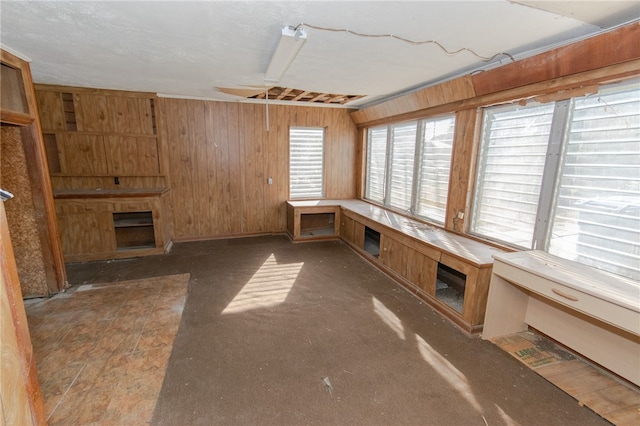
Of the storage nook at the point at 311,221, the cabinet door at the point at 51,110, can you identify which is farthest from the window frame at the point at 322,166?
the cabinet door at the point at 51,110

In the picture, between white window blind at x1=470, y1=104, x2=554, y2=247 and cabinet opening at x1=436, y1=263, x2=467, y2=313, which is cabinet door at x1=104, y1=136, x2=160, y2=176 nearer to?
cabinet opening at x1=436, y1=263, x2=467, y2=313

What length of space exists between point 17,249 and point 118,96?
2496 mm

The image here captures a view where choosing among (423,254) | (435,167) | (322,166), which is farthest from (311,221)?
(423,254)

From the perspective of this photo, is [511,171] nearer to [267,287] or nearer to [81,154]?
[267,287]

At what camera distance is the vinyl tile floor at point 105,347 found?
1764mm

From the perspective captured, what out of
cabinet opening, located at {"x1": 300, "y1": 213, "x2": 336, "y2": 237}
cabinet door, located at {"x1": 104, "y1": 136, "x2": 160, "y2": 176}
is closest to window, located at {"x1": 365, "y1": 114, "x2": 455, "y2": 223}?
cabinet opening, located at {"x1": 300, "y1": 213, "x2": 336, "y2": 237}

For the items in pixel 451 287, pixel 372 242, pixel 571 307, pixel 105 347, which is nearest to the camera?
pixel 571 307

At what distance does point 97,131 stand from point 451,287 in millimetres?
5435

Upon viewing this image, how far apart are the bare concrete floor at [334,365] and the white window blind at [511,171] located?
1.09m

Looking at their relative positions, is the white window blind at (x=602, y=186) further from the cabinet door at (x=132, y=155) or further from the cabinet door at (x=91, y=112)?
the cabinet door at (x=91, y=112)

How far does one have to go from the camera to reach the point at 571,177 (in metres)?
2.22

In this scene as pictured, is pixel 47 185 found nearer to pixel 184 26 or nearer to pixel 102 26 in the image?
pixel 102 26

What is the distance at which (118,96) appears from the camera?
4.27m

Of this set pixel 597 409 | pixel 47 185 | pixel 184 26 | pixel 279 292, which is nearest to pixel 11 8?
pixel 184 26
